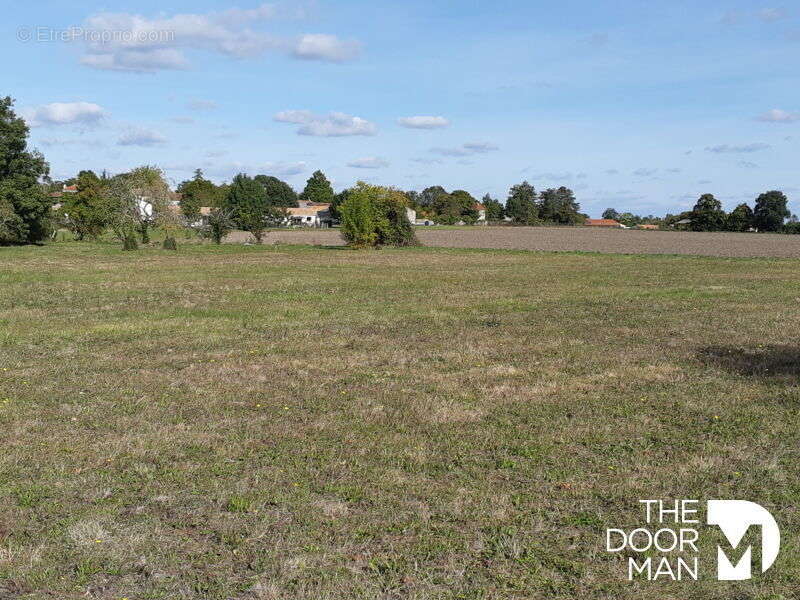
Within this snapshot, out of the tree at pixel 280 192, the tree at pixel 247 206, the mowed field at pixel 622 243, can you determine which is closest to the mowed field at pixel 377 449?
the mowed field at pixel 622 243

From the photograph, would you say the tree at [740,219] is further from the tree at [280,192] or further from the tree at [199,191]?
the tree at [280,192]

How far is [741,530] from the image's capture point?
524 cm

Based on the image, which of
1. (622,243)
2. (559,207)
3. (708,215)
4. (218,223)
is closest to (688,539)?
(218,223)

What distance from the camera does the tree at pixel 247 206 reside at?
6336 cm

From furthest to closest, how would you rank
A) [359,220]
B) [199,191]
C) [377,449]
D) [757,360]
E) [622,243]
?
[199,191]
[622,243]
[359,220]
[757,360]
[377,449]

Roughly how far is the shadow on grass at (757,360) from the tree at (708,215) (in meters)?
106

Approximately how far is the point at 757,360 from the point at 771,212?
109587mm

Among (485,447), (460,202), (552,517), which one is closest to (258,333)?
(485,447)

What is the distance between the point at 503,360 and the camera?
11.7m

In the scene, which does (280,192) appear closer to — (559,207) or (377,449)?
(559,207)

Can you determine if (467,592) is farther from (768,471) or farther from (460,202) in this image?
(460,202)

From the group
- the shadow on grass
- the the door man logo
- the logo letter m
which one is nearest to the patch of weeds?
the the door man logo

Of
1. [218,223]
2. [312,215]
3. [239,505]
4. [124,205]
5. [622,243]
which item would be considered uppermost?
[312,215]

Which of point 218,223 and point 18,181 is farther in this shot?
point 218,223
